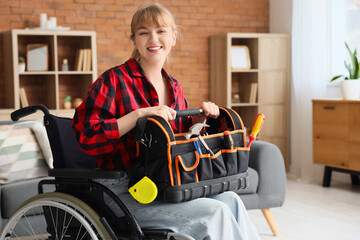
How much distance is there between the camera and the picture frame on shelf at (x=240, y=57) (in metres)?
5.21

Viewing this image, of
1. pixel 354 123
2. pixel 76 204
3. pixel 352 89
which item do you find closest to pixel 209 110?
pixel 76 204

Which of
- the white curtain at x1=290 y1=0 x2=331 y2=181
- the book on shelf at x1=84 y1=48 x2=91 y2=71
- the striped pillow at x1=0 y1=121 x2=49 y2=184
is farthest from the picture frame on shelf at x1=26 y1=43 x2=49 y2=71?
the white curtain at x1=290 y1=0 x2=331 y2=181

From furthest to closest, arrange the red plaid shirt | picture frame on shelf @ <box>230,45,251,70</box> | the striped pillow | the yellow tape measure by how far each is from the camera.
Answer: picture frame on shelf @ <box>230,45,251,70</box>
the striped pillow
the red plaid shirt
the yellow tape measure

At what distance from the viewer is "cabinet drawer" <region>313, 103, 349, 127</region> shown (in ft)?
14.6

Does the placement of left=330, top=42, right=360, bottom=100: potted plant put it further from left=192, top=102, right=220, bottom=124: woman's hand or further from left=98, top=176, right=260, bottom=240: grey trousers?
left=98, top=176, right=260, bottom=240: grey trousers

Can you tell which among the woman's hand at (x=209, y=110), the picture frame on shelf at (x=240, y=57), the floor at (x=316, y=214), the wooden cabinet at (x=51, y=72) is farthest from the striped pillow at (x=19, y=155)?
the picture frame on shelf at (x=240, y=57)

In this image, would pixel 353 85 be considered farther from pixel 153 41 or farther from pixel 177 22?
pixel 153 41

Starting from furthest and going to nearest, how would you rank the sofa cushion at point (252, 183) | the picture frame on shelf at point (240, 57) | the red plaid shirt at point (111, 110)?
the picture frame on shelf at point (240, 57) → the sofa cushion at point (252, 183) → the red plaid shirt at point (111, 110)

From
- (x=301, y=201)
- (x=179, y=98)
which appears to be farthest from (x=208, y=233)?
(x=301, y=201)

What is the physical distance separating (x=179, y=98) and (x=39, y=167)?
1515 millimetres

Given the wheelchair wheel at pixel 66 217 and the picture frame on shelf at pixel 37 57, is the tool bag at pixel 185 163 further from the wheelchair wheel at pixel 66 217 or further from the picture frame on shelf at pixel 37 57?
the picture frame on shelf at pixel 37 57

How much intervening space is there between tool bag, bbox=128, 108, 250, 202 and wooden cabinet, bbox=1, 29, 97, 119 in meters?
3.12

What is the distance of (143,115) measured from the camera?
156 centimetres

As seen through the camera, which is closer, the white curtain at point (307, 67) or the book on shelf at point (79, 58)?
the book on shelf at point (79, 58)
